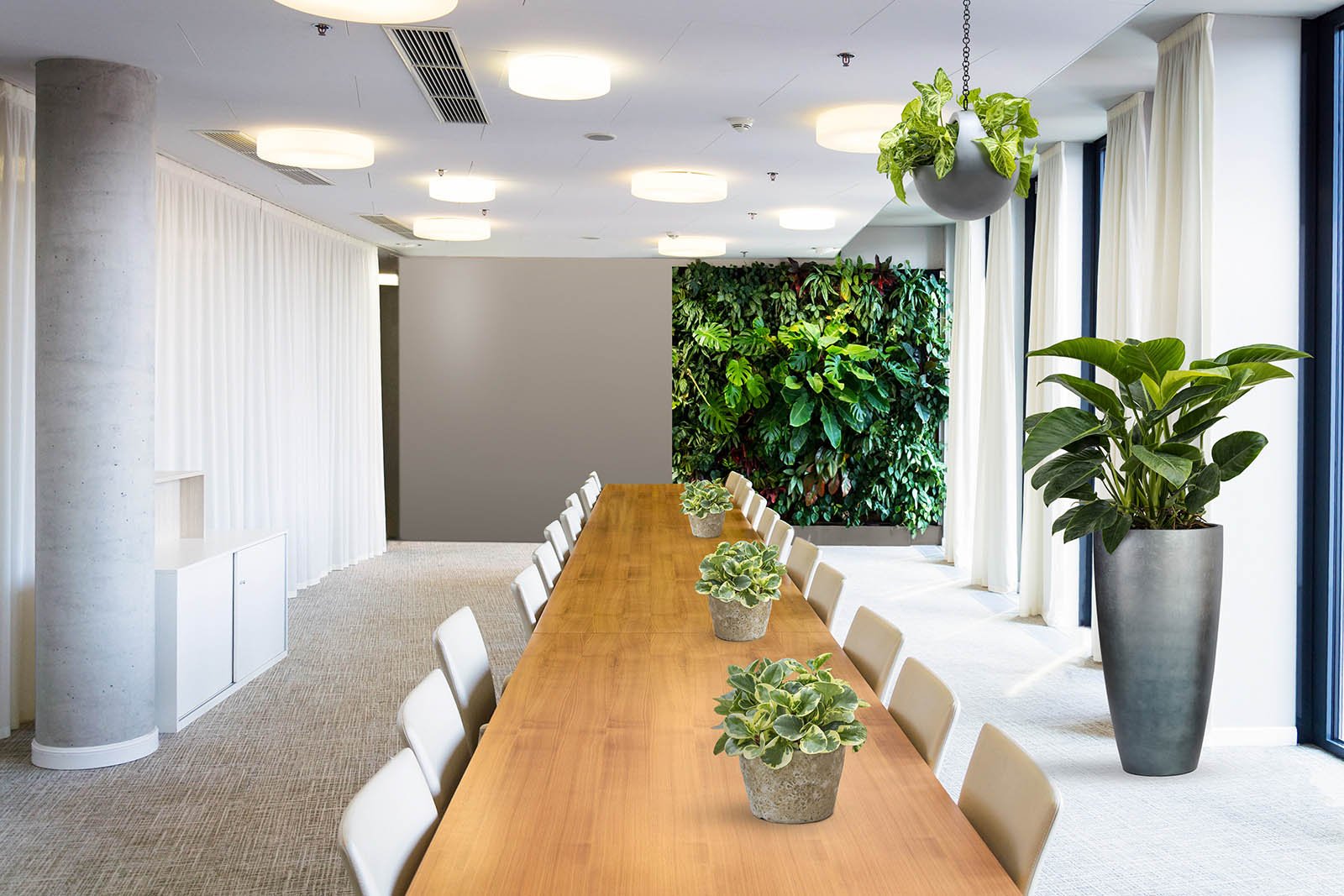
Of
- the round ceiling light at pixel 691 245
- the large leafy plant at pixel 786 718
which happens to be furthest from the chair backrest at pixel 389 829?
the round ceiling light at pixel 691 245

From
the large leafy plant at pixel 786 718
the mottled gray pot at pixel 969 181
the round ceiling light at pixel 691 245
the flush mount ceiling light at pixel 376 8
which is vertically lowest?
the large leafy plant at pixel 786 718

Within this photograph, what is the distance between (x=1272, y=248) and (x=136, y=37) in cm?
459

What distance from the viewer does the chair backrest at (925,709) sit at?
2.32 meters

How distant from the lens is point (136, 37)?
3941 millimetres

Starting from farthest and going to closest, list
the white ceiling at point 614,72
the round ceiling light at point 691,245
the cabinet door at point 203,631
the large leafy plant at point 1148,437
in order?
1. the round ceiling light at point 691,245
2. the cabinet door at point 203,631
3. the large leafy plant at point 1148,437
4. the white ceiling at point 614,72

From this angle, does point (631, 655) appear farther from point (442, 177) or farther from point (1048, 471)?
point (442, 177)

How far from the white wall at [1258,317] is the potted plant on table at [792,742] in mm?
3380

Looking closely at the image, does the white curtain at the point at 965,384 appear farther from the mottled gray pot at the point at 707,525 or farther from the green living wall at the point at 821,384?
the mottled gray pot at the point at 707,525

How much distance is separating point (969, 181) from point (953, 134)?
13cm

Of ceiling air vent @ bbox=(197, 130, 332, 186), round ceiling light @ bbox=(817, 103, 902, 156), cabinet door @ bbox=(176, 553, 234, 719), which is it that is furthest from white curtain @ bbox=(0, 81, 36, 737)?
round ceiling light @ bbox=(817, 103, 902, 156)

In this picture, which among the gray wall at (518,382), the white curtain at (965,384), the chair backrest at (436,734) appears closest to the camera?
the chair backrest at (436,734)

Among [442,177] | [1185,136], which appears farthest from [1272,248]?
[442,177]

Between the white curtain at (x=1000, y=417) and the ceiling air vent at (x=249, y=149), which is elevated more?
the ceiling air vent at (x=249, y=149)

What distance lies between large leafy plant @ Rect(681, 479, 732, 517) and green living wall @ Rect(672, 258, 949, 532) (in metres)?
4.58
